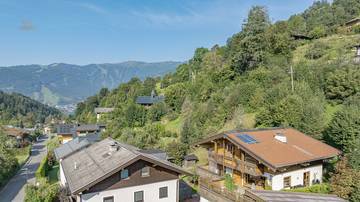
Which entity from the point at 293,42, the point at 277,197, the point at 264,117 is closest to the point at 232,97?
the point at 264,117

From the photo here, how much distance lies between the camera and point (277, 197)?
16.8 m

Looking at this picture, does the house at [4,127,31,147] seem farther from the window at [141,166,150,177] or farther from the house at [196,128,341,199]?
the window at [141,166,150,177]

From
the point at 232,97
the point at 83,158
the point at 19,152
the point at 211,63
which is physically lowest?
the point at 19,152

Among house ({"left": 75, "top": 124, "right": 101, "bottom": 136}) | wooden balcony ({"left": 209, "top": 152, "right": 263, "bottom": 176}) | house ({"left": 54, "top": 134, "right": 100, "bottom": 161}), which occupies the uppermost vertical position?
wooden balcony ({"left": 209, "top": 152, "right": 263, "bottom": 176})

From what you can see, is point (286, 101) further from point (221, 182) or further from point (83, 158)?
point (83, 158)

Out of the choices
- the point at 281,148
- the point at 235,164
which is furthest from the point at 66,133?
the point at 281,148

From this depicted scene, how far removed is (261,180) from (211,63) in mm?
51285

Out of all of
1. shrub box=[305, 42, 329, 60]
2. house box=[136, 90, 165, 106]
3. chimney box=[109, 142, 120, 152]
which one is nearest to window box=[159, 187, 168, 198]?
chimney box=[109, 142, 120, 152]

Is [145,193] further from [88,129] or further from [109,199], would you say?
[88,129]

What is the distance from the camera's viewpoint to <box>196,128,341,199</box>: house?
21.2m

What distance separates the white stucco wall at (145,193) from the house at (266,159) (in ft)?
6.62

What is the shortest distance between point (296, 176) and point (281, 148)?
7.26 ft

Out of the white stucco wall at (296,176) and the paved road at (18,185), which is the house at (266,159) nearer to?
the white stucco wall at (296,176)

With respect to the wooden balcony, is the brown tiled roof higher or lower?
higher
